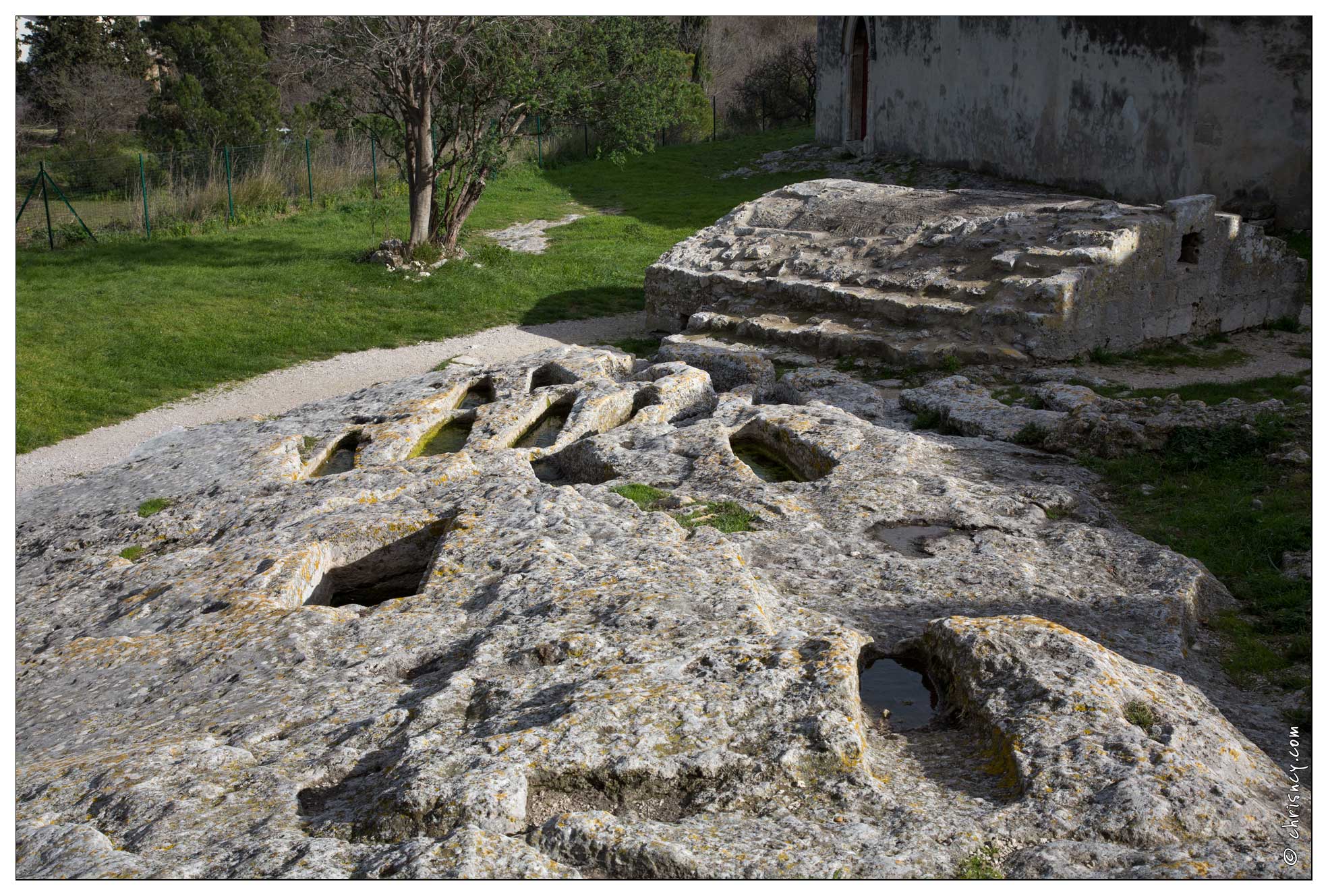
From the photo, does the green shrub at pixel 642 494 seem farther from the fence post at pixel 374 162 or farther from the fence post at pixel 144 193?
the fence post at pixel 374 162

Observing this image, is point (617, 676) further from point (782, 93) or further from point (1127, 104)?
point (782, 93)

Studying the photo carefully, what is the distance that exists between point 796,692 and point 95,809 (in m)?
2.77

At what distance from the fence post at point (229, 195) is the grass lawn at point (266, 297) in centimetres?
71

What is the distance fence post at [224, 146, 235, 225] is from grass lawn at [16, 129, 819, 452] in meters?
→ 0.71

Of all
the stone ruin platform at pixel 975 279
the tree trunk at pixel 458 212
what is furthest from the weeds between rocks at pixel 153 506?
the tree trunk at pixel 458 212

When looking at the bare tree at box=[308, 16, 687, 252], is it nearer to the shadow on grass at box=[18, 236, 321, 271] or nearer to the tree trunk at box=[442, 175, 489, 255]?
the tree trunk at box=[442, 175, 489, 255]

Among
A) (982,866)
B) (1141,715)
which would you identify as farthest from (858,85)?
(982,866)

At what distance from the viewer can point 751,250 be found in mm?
14414

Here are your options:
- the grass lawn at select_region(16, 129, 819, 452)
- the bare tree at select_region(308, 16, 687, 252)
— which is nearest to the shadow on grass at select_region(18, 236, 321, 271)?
the grass lawn at select_region(16, 129, 819, 452)

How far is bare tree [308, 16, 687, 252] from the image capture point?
52.2 ft

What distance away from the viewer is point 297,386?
12.5 metres

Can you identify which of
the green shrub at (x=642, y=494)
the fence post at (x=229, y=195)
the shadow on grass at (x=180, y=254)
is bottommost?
the green shrub at (x=642, y=494)

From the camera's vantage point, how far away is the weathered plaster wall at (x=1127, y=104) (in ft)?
54.4

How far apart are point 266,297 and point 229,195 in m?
6.12
